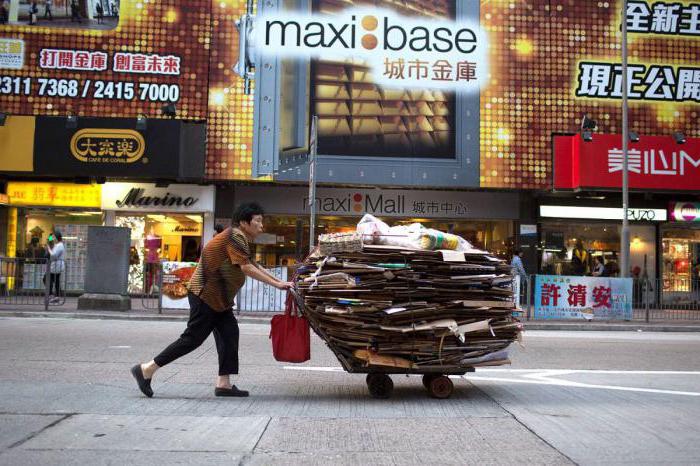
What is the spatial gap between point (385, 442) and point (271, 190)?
58.3 ft

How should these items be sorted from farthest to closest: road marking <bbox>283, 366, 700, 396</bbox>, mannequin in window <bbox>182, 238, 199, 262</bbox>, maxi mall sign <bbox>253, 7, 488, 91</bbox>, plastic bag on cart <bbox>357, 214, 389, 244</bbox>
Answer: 1. mannequin in window <bbox>182, 238, 199, 262</bbox>
2. maxi mall sign <bbox>253, 7, 488, 91</bbox>
3. road marking <bbox>283, 366, 700, 396</bbox>
4. plastic bag on cart <bbox>357, 214, 389, 244</bbox>

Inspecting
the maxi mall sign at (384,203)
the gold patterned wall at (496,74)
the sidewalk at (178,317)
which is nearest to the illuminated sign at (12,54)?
the gold patterned wall at (496,74)

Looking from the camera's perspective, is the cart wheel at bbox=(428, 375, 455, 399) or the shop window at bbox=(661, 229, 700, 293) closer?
the cart wheel at bbox=(428, 375, 455, 399)

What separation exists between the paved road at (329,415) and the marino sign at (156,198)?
12231 millimetres

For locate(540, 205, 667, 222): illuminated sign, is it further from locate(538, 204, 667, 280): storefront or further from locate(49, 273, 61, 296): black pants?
locate(49, 273, 61, 296): black pants

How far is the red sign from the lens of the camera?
66.9ft

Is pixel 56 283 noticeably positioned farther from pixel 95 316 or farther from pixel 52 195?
pixel 52 195

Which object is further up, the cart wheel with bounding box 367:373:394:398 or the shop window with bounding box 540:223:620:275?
the shop window with bounding box 540:223:620:275

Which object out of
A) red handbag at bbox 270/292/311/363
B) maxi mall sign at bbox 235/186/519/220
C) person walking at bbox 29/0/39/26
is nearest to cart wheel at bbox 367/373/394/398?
red handbag at bbox 270/292/311/363

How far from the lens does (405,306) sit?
240 inches

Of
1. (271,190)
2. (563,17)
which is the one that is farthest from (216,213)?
(563,17)

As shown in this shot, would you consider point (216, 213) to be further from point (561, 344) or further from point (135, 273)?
point (561, 344)

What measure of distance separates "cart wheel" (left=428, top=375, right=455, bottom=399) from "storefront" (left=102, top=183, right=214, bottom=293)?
15982mm

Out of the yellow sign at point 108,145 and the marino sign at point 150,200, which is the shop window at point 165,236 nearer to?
the marino sign at point 150,200
